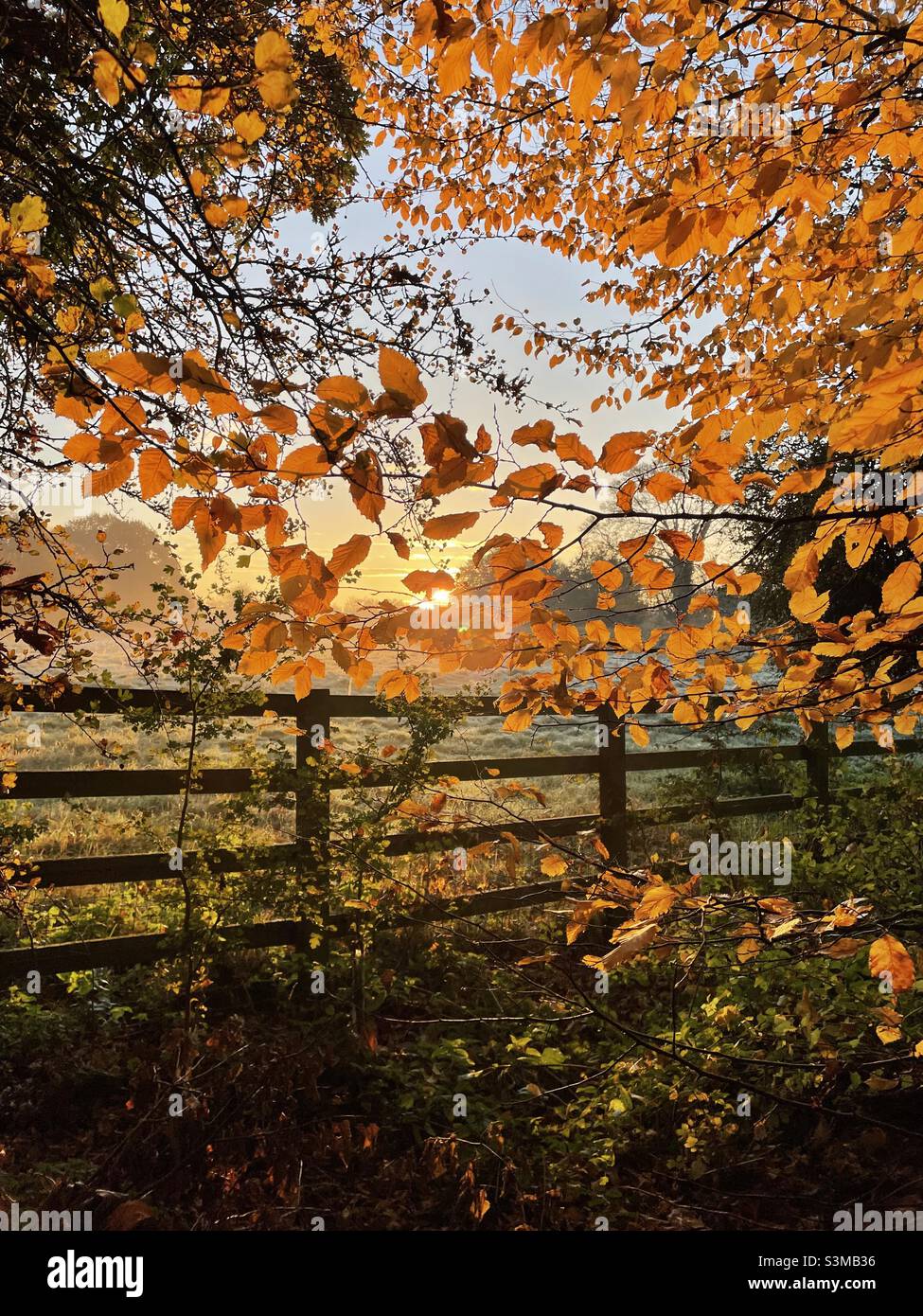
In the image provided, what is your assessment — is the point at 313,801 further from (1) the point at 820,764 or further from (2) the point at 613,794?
(1) the point at 820,764

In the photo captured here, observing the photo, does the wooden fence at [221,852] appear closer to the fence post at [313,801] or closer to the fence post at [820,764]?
the fence post at [313,801]

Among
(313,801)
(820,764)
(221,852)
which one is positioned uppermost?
(820,764)

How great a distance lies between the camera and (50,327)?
254cm

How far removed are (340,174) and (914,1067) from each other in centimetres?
549

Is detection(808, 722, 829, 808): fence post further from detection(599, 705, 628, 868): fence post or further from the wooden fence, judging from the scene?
the wooden fence

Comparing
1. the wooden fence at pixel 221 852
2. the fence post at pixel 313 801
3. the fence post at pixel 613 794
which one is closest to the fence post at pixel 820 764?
the fence post at pixel 613 794

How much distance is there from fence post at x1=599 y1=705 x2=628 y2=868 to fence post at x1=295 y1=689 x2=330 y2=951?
232 centimetres

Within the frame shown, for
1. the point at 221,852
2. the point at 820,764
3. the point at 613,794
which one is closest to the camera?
the point at 221,852

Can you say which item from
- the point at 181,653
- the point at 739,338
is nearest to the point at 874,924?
the point at 181,653

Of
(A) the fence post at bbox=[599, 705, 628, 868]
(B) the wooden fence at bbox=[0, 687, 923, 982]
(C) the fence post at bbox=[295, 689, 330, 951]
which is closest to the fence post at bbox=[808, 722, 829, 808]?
(A) the fence post at bbox=[599, 705, 628, 868]

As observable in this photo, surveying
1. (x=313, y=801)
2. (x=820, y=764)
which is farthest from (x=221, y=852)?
(x=820, y=764)

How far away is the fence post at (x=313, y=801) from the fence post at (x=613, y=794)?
2323 mm

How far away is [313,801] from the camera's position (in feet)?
14.0

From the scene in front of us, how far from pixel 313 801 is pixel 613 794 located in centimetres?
258
